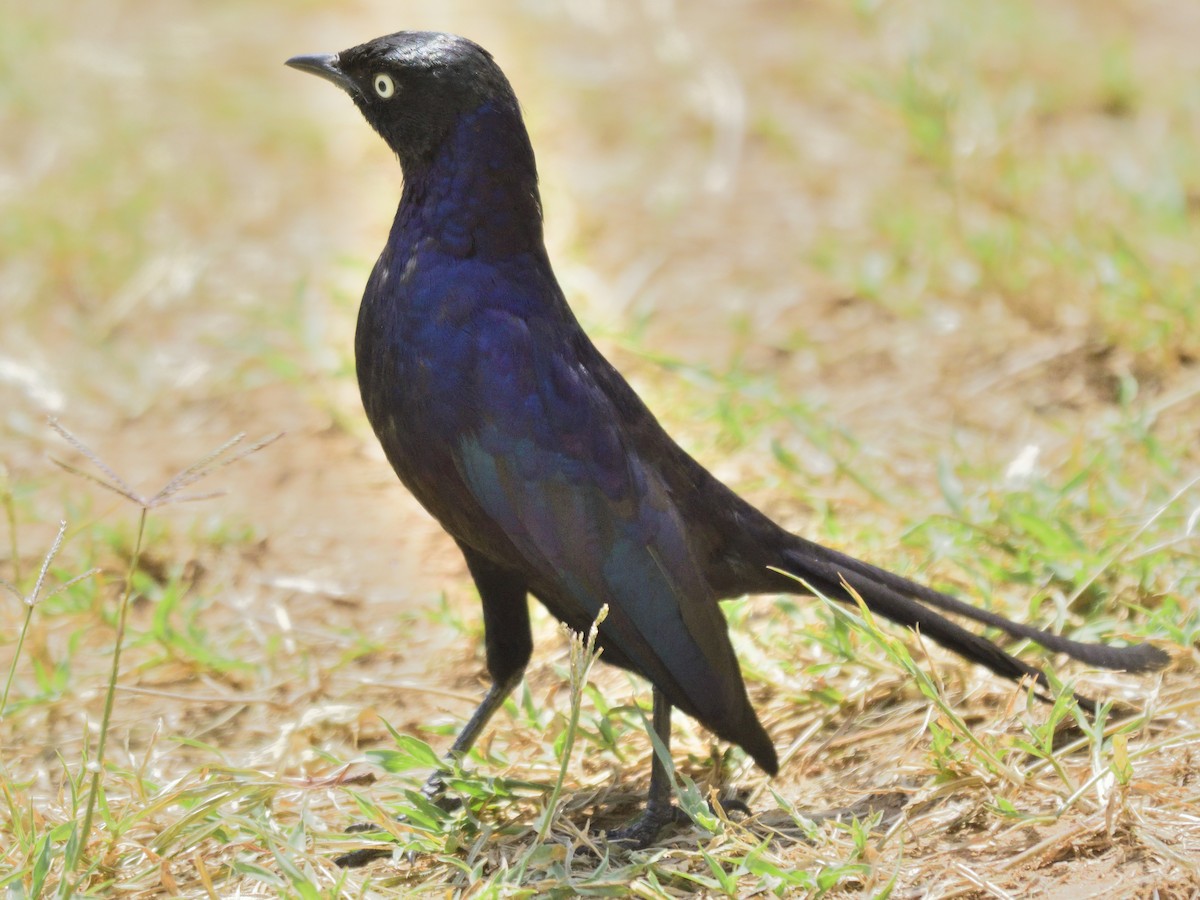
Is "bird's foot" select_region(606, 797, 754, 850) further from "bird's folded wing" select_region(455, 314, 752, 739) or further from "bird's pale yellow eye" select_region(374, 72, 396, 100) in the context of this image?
"bird's pale yellow eye" select_region(374, 72, 396, 100)

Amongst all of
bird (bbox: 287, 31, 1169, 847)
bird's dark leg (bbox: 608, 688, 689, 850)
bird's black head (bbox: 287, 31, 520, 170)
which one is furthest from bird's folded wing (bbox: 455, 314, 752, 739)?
bird's black head (bbox: 287, 31, 520, 170)

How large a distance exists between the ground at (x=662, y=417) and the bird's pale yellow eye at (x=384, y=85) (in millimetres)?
1027

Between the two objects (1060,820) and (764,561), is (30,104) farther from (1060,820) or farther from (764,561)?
(1060,820)

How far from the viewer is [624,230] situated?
5570 mm

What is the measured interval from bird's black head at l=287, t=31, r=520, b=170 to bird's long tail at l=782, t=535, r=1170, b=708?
1.10 m

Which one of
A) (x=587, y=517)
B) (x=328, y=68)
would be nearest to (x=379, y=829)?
(x=587, y=517)

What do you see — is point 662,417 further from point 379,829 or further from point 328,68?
point 379,829

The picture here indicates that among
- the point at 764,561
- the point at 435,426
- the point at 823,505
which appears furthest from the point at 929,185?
the point at 435,426

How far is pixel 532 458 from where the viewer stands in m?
2.68

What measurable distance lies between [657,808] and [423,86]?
1.49 m

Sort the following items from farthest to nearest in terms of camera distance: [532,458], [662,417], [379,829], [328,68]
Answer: [662,417], [328,68], [379,829], [532,458]

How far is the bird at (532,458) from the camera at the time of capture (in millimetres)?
2676

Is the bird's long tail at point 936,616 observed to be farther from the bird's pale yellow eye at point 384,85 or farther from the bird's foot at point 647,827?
the bird's pale yellow eye at point 384,85

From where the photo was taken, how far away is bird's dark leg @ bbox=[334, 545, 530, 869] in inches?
115
